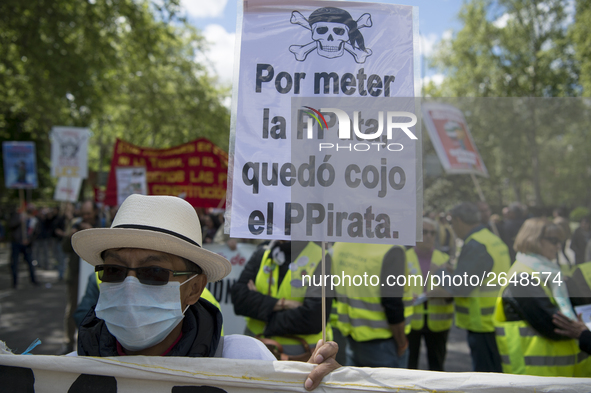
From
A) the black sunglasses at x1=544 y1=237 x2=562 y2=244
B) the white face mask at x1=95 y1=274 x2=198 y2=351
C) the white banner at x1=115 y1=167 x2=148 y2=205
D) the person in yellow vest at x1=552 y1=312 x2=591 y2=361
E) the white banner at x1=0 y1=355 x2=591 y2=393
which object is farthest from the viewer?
the white banner at x1=115 y1=167 x2=148 y2=205

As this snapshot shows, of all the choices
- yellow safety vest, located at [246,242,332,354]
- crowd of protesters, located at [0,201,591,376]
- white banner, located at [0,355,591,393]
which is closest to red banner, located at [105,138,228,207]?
crowd of protesters, located at [0,201,591,376]

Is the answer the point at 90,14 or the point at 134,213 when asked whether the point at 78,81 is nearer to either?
the point at 90,14

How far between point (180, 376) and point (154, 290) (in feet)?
1.18

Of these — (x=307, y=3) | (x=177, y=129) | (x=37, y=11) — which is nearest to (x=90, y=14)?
(x=37, y=11)

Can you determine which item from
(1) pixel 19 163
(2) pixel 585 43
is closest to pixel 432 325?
(1) pixel 19 163

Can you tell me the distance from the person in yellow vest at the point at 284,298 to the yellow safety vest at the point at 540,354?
138cm

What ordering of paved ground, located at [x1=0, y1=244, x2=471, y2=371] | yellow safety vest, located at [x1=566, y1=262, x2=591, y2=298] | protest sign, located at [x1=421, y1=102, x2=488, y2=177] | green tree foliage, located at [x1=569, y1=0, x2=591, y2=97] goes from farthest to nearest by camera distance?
1. green tree foliage, located at [x1=569, y1=0, x2=591, y2=97]
2. protest sign, located at [x1=421, y1=102, x2=488, y2=177]
3. paved ground, located at [x1=0, y1=244, x2=471, y2=371]
4. yellow safety vest, located at [x1=566, y1=262, x2=591, y2=298]

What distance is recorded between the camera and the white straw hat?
1.78 m

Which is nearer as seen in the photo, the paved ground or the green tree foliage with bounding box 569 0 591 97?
the paved ground

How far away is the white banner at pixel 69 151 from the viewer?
960 cm

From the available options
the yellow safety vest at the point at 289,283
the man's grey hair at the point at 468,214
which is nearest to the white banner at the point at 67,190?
the yellow safety vest at the point at 289,283

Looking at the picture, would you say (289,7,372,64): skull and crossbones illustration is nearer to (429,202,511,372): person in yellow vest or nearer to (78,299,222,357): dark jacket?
(78,299,222,357): dark jacket

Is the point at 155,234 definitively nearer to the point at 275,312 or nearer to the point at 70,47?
the point at 275,312

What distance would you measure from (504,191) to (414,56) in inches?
604
